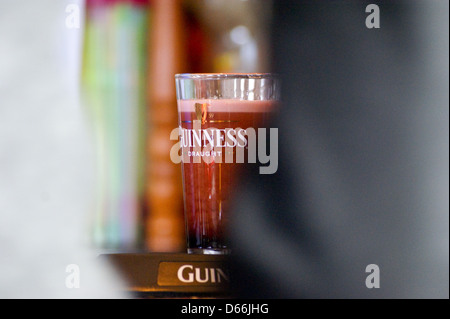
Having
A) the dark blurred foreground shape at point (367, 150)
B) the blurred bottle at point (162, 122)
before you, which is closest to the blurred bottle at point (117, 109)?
the blurred bottle at point (162, 122)

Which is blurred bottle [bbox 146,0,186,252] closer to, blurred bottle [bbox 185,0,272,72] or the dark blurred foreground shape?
blurred bottle [bbox 185,0,272,72]

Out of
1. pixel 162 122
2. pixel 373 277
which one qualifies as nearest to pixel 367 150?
pixel 373 277

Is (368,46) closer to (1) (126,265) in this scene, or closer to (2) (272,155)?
(2) (272,155)

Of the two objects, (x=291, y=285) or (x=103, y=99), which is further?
(x=103, y=99)

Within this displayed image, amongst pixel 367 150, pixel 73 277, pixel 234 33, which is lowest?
pixel 73 277

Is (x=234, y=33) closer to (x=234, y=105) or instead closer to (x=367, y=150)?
(x=234, y=105)
